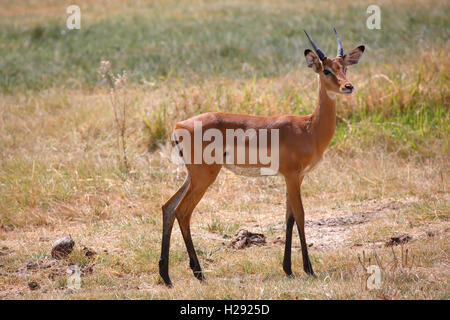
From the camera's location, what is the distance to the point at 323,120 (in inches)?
257

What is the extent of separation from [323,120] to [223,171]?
2853mm

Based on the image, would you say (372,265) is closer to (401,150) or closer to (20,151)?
(401,150)

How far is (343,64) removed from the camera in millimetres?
6512

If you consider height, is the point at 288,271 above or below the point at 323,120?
below

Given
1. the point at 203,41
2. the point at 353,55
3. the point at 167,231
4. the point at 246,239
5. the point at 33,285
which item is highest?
the point at 203,41

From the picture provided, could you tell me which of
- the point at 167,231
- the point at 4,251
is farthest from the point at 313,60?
the point at 4,251

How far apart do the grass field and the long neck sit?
3.98 ft

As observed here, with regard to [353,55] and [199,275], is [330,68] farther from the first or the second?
[199,275]

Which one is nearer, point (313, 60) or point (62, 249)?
point (313, 60)

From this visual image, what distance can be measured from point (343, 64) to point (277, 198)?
2711 mm

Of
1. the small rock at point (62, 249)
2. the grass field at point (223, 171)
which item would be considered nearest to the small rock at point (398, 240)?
the grass field at point (223, 171)

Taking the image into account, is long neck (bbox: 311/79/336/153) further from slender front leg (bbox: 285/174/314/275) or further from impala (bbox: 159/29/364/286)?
slender front leg (bbox: 285/174/314/275)

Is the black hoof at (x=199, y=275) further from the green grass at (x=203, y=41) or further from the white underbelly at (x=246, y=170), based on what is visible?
the green grass at (x=203, y=41)

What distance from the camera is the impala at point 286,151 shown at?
6273mm
